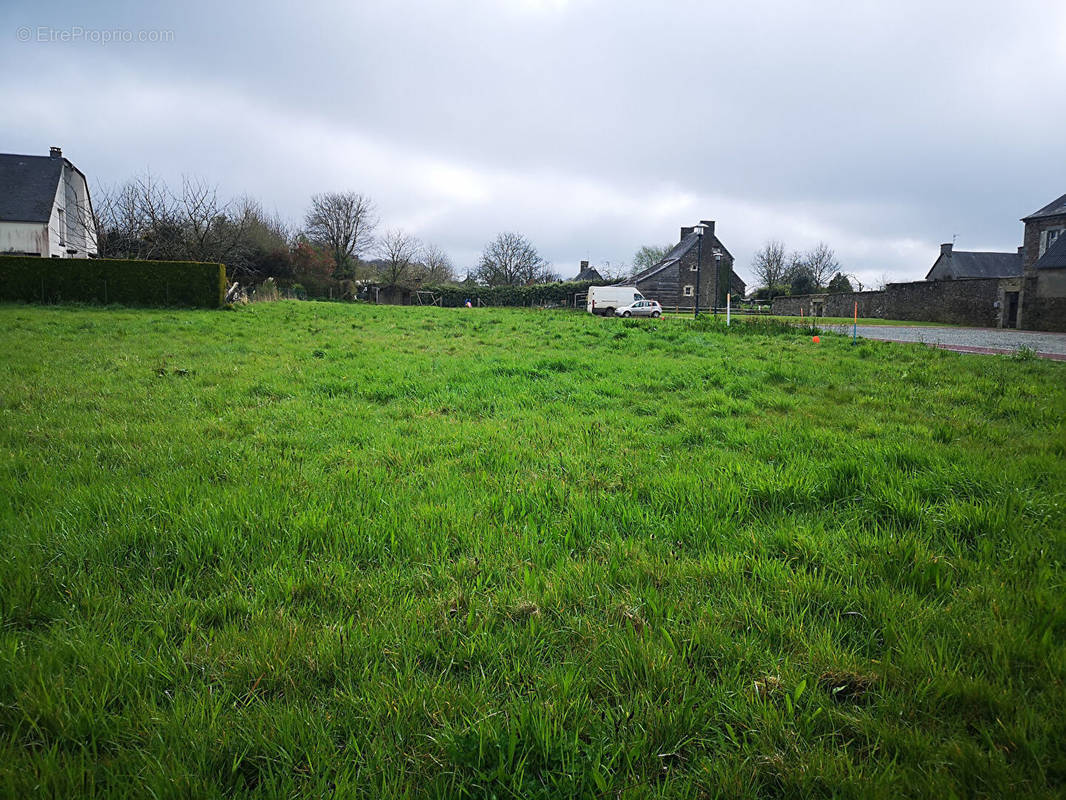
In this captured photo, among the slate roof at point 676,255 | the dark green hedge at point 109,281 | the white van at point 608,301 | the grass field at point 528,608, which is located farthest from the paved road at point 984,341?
the slate roof at point 676,255

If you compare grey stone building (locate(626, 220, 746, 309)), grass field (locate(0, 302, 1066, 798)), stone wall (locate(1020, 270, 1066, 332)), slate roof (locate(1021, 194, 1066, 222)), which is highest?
slate roof (locate(1021, 194, 1066, 222))

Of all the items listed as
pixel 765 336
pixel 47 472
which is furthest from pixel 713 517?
pixel 765 336

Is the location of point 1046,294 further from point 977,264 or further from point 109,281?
point 109,281

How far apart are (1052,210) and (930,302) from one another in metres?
21.2

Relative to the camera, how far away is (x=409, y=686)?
5.88ft

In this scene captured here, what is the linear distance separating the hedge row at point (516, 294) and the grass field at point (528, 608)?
48.4 metres

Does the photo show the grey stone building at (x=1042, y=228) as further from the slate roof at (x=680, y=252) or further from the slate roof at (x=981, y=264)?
the slate roof at (x=680, y=252)

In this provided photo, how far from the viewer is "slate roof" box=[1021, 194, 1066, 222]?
41.1 m

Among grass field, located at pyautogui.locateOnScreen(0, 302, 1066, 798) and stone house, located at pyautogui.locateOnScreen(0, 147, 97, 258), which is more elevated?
stone house, located at pyautogui.locateOnScreen(0, 147, 97, 258)

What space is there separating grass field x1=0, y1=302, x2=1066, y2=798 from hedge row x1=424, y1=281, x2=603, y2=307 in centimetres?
4841

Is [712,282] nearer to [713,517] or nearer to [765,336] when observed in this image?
[765,336]

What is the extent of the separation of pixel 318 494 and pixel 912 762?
3236 millimetres

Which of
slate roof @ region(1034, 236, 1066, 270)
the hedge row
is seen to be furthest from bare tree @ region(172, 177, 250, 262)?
slate roof @ region(1034, 236, 1066, 270)

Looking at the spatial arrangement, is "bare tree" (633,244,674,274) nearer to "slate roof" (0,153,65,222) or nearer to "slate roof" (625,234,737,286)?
"slate roof" (625,234,737,286)
